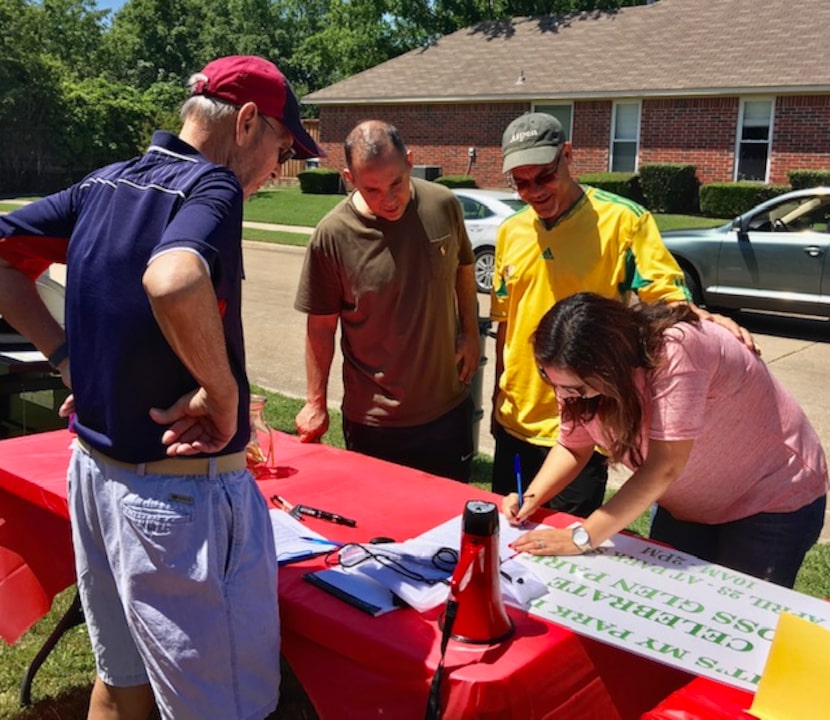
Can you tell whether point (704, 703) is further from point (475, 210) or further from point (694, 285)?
point (475, 210)

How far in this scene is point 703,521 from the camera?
2402 mm

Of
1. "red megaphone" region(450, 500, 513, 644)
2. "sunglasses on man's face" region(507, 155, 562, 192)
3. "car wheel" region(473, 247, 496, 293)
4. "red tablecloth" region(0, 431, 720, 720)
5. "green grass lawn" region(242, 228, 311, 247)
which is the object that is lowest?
"green grass lawn" region(242, 228, 311, 247)

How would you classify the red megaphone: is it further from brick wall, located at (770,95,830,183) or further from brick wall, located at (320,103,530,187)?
brick wall, located at (320,103,530,187)

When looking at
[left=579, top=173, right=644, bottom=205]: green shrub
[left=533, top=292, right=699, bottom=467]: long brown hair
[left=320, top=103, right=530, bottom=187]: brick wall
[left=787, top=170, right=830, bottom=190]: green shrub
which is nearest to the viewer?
[left=533, top=292, right=699, bottom=467]: long brown hair

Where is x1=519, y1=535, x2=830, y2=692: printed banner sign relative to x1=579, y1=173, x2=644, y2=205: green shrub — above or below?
above

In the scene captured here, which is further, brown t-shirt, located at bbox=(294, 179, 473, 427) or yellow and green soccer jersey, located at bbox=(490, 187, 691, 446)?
brown t-shirt, located at bbox=(294, 179, 473, 427)

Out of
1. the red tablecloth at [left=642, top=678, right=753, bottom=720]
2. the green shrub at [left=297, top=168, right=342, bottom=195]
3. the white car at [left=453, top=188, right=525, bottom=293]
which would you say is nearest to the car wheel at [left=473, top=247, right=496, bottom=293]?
the white car at [left=453, top=188, right=525, bottom=293]

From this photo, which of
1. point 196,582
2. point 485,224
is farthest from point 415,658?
point 485,224

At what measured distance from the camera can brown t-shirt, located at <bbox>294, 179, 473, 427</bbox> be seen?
3.18m

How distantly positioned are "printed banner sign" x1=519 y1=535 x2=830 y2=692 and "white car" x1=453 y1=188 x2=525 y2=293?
31.0ft

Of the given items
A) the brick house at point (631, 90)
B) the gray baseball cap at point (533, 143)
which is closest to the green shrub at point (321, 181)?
the brick house at point (631, 90)

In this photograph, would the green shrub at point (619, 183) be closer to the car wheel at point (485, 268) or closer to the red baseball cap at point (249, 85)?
the car wheel at point (485, 268)

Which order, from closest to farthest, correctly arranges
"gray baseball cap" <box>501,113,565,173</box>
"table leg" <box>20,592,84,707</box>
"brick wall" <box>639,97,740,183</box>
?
"gray baseball cap" <box>501,113,565,173</box>
"table leg" <box>20,592,84,707</box>
"brick wall" <box>639,97,740,183</box>

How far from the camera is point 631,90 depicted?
68.4 feet
